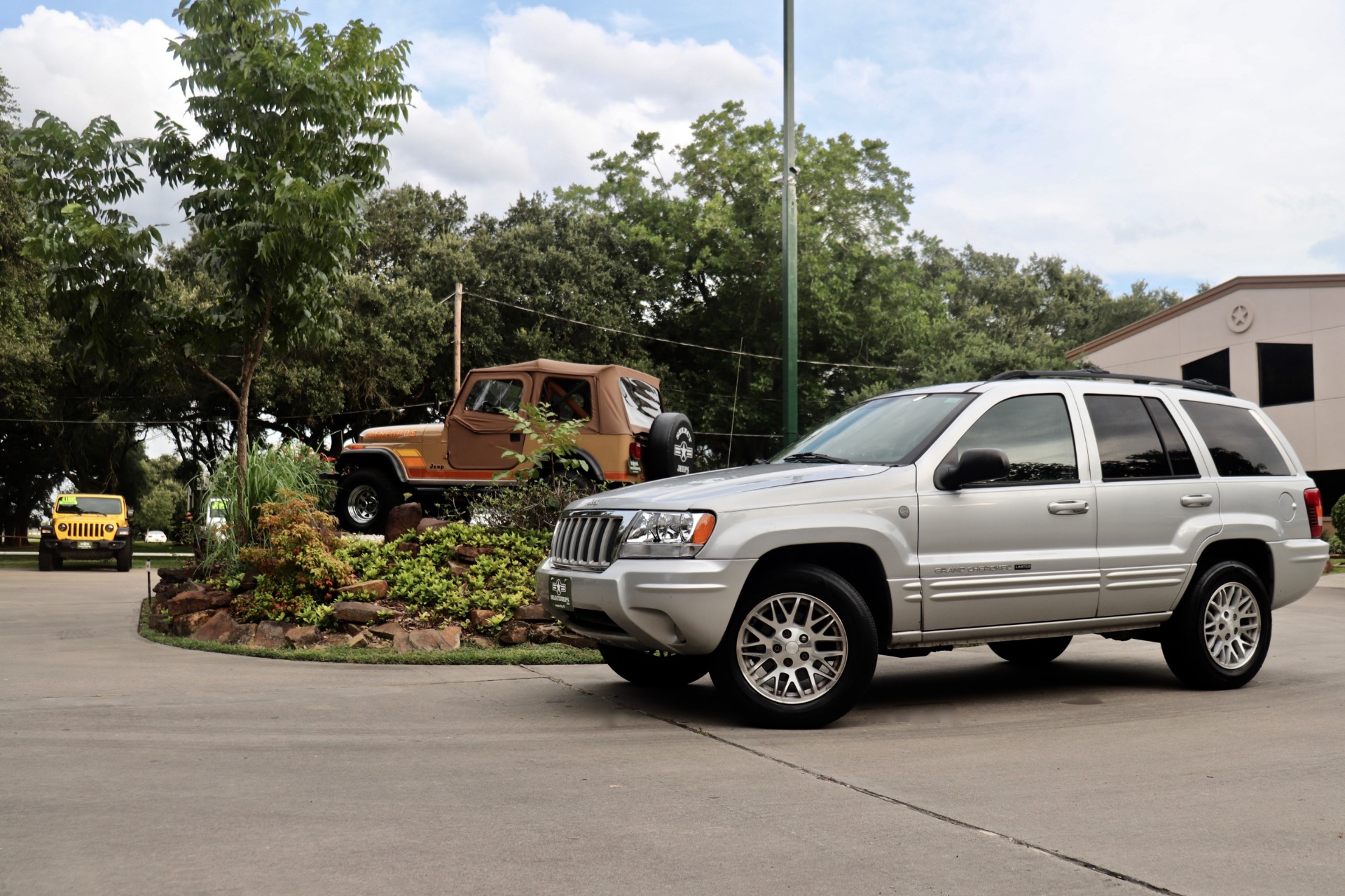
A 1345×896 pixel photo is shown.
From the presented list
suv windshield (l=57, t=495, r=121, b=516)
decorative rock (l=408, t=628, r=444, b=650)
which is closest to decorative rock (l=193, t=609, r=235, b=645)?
decorative rock (l=408, t=628, r=444, b=650)

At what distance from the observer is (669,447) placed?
11.7 m

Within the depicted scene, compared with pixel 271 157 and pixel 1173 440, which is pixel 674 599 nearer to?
pixel 1173 440

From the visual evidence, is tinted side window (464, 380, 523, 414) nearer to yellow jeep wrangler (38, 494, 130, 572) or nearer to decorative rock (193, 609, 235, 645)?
decorative rock (193, 609, 235, 645)

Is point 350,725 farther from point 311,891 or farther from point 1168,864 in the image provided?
point 1168,864

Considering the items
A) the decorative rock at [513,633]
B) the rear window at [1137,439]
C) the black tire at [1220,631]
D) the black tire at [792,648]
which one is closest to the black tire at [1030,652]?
the black tire at [1220,631]

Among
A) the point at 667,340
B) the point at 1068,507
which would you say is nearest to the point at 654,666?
the point at 1068,507

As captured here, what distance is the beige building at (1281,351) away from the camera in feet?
94.6

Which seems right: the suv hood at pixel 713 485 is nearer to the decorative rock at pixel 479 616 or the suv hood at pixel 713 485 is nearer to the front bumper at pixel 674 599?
the front bumper at pixel 674 599

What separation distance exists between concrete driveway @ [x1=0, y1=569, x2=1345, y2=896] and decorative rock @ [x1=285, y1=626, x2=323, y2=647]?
3.73 feet

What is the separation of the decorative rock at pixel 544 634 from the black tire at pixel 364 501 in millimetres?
6624

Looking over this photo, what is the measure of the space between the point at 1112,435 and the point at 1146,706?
167 centimetres

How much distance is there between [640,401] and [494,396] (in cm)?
188

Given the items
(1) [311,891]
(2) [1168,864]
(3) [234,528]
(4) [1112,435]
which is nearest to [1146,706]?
(4) [1112,435]

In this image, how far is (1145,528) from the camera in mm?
7328
